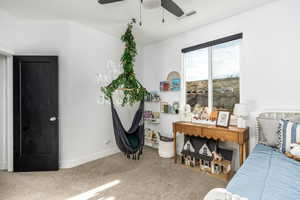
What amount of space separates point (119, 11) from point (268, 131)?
2.80 meters

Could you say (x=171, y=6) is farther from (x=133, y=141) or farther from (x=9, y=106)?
(x=9, y=106)

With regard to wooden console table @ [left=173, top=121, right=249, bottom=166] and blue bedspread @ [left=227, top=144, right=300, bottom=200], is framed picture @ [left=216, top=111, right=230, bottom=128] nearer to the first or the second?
wooden console table @ [left=173, top=121, right=249, bottom=166]

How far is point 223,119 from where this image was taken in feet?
7.79

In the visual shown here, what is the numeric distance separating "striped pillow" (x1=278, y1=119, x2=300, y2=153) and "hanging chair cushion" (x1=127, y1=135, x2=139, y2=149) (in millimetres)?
2196

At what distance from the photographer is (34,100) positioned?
101 inches

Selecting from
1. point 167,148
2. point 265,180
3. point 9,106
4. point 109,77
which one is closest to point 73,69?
point 109,77

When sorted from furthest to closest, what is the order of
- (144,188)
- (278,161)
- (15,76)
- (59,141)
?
1. (59,141)
2. (15,76)
3. (144,188)
4. (278,161)

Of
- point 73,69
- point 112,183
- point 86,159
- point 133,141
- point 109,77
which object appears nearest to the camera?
point 112,183

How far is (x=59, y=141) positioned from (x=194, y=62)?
2.97 metres

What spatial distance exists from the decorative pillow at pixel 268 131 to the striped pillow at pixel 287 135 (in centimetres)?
14

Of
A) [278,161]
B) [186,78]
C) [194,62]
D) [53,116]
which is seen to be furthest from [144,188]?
[194,62]

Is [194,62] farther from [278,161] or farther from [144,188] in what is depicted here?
[144,188]

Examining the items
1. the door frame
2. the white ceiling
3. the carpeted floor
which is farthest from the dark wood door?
the white ceiling

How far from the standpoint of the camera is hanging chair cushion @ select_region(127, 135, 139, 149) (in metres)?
2.93
